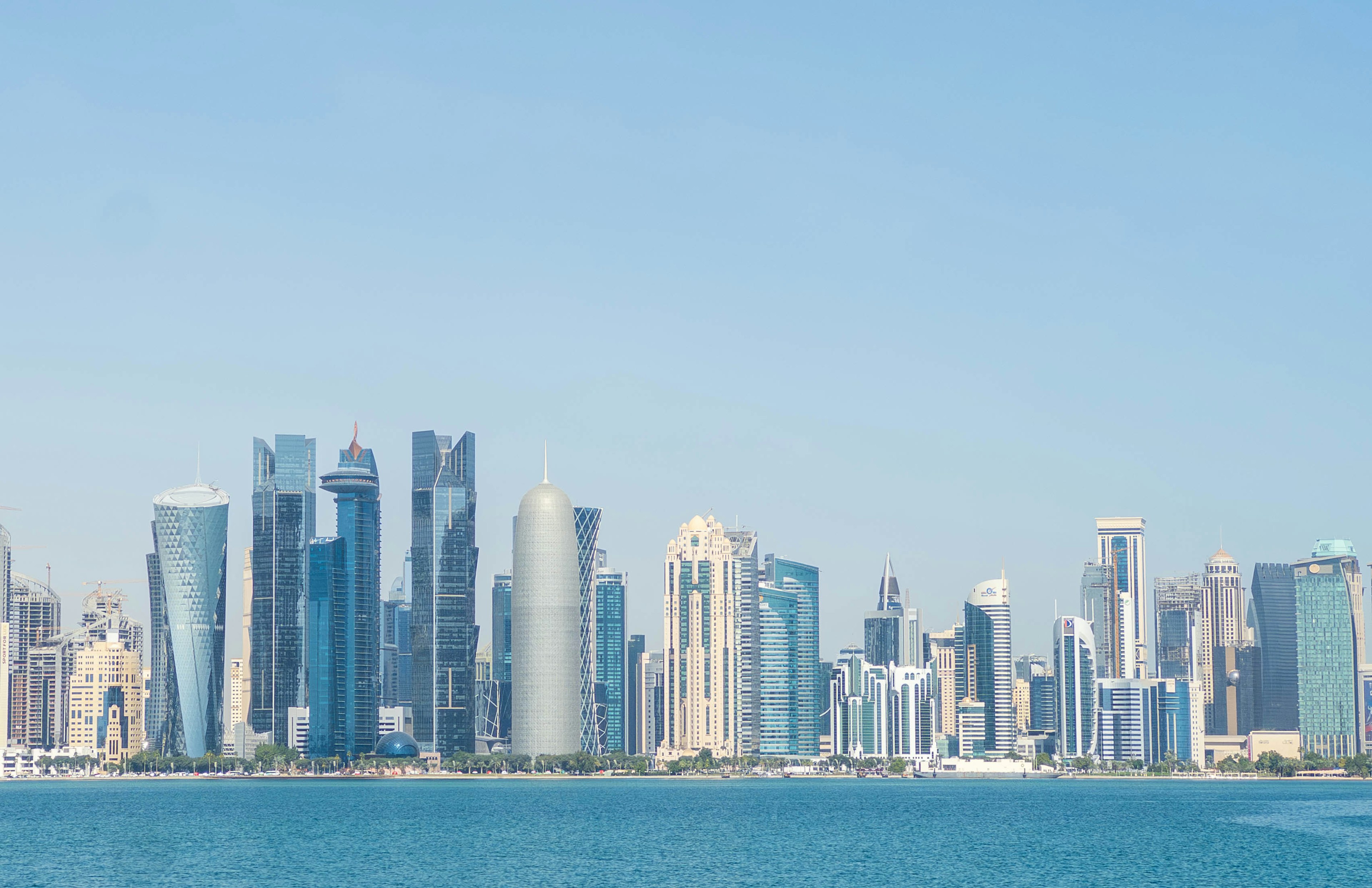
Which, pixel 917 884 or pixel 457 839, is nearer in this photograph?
pixel 917 884

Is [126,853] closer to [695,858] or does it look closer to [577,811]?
[695,858]

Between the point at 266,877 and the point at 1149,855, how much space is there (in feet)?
205

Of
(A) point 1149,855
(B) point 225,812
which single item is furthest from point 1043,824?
(B) point 225,812

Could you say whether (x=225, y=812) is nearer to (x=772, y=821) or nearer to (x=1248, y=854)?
(x=772, y=821)

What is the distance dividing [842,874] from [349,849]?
4043 cm

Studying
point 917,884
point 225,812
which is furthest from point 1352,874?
point 225,812

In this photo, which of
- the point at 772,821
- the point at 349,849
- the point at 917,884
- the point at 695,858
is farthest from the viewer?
the point at 772,821

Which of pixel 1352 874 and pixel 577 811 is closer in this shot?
pixel 1352 874

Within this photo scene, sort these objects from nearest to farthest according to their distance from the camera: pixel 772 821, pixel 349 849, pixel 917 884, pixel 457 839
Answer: pixel 917 884
pixel 349 849
pixel 457 839
pixel 772 821

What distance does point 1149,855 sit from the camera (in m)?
129

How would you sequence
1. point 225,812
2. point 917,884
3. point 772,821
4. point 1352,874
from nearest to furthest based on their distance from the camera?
point 917,884 → point 1352,874 → point 772,821 → point 225,812

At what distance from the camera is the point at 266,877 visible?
109 metres

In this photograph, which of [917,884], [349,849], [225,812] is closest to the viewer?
[917,884]

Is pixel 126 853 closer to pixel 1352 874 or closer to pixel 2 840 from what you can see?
pixel 2 840
